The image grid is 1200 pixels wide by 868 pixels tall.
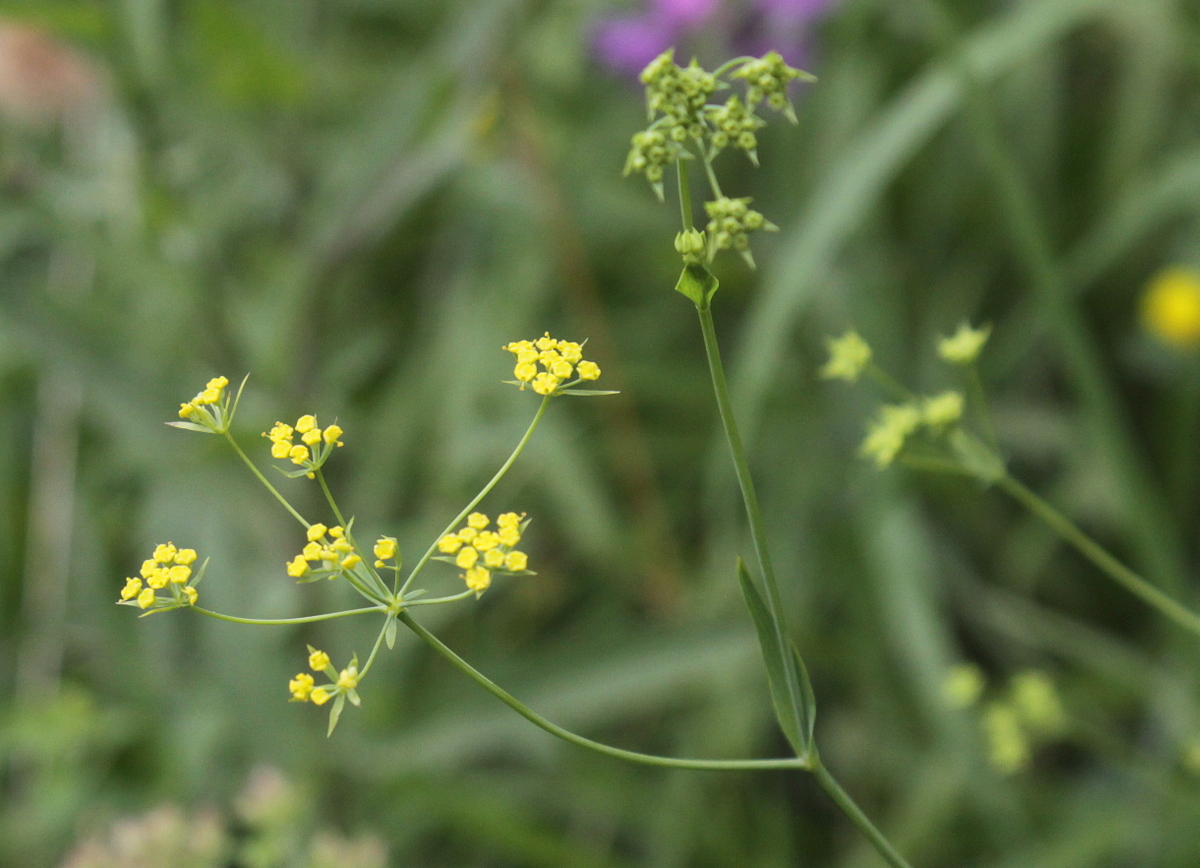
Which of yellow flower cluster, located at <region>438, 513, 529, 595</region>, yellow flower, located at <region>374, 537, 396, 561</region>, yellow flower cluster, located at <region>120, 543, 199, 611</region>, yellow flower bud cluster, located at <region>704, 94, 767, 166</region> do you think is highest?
yellow flower bud cluster, located at <region>704, 94, 767, 166</region>

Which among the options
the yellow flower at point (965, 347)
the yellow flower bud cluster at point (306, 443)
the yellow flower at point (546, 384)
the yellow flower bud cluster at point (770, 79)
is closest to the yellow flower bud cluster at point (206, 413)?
the yellow flower bud cluster at point (306, 443)

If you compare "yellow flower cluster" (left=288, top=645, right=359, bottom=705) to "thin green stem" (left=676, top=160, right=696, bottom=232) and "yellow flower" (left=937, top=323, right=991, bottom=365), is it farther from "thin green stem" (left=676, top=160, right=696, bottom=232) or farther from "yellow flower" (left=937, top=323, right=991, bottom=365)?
"yellow flower" (left=937, top=323, right=991, bottom=365)

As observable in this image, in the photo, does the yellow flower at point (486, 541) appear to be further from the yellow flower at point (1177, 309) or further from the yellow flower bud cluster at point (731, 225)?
the yellow flower at point (1177, 309)

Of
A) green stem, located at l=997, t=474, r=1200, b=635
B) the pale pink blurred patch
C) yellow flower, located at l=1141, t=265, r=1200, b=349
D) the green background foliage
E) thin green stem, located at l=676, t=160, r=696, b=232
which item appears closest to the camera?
thin green stem, located at l=676, t=160, r=696, b=232

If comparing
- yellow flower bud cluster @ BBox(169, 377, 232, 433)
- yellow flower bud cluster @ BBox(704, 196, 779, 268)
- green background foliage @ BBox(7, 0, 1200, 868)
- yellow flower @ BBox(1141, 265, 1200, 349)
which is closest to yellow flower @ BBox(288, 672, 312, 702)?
yellow flower bud cluster @ BBox(169, 377, 232, 433)

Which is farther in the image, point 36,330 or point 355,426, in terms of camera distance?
point 355,426

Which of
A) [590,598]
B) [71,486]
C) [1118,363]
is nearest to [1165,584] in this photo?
[1118,363]

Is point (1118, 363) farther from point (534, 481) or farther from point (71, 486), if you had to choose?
point (71, 486)
